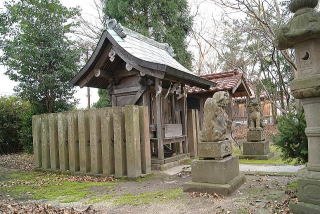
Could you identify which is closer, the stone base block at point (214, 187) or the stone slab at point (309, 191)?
the stone slab at point (309, 191)

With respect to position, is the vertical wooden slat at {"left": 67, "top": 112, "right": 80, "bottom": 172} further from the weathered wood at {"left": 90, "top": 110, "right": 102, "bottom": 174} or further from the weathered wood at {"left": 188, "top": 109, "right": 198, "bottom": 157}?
the weathered wood at {"left": 188, "top": 109, "right": 198, "bottom": 157}

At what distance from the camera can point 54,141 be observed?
8.77 meters

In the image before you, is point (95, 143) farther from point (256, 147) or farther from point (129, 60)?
point (256, 147)

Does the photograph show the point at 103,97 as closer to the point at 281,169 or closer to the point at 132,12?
the point at 132,12

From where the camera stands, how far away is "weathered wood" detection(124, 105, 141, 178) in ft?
23.1

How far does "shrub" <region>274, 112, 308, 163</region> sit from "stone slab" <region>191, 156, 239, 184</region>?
1.15m

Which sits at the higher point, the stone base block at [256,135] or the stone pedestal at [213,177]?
the stone base block at [256,135]

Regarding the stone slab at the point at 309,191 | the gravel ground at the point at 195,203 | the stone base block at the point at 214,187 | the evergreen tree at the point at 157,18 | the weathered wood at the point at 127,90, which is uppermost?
the evergreen tree at the point at 157,18

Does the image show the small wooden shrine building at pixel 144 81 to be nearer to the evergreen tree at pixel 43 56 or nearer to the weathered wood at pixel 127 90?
the weathered wood at pixel 127 90

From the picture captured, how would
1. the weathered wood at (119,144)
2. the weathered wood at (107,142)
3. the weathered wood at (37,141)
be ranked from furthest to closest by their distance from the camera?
the weathered wood at (37,141) < the weathered wood at (107,142) < the weathered wood at (119,144)

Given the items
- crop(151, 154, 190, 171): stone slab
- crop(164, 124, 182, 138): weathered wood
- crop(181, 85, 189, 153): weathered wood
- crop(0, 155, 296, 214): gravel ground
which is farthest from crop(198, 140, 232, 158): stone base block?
crop(181, 85, 189, 153): weathered wood

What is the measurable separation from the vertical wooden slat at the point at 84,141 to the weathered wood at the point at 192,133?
4.36m

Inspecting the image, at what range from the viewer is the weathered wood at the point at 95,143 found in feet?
25.3

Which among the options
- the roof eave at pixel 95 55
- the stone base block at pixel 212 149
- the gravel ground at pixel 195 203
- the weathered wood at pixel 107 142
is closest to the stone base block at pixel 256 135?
the gravel ground at pixel 195 203
